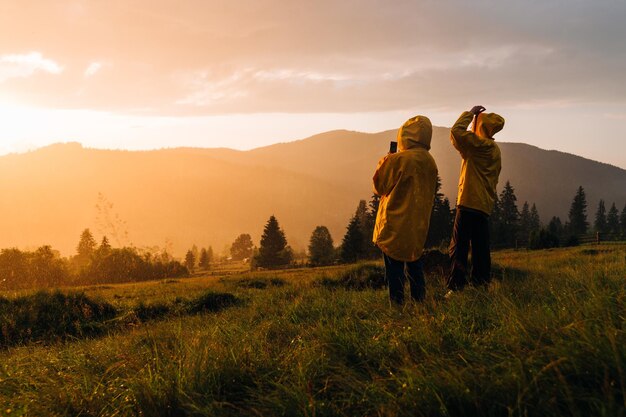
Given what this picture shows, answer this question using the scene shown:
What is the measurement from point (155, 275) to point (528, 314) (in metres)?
76.7

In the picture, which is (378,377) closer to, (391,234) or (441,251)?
(391,234)

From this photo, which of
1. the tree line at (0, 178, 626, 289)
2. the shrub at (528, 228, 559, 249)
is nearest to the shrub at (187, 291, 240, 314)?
the tree line at (0, 178, 626, 289)

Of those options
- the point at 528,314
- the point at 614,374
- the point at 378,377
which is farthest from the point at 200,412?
the point at 528,314

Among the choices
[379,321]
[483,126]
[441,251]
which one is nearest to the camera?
[379,321]

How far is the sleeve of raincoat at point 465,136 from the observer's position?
20.7 ft

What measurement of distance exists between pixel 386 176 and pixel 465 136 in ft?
5.30

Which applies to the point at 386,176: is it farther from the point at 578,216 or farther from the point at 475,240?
the point at 578,216

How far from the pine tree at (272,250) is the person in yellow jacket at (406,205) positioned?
74.7m

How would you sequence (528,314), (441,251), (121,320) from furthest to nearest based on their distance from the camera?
(441,251) < (121,320) < (528,314)

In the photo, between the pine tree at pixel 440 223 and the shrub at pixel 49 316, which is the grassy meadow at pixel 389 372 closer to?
the shrub at pixel 49 316

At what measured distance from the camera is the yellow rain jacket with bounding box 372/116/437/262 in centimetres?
543

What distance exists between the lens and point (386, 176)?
220 inches

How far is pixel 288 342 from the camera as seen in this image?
397 cm

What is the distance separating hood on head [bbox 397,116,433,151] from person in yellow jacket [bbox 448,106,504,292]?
857mm
